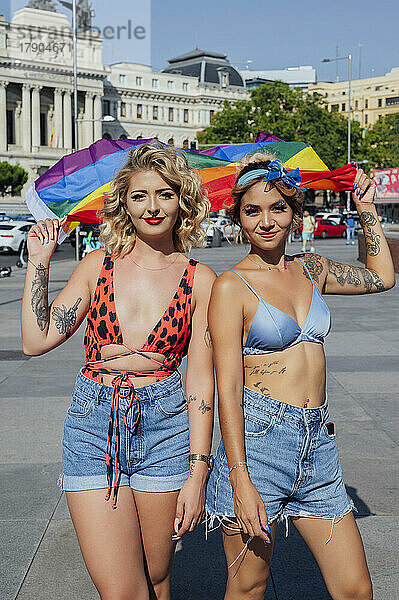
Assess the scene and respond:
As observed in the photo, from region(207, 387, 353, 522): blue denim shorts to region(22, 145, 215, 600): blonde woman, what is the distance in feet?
0.66

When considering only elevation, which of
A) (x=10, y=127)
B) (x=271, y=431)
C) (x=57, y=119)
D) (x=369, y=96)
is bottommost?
(x=271, y=431)

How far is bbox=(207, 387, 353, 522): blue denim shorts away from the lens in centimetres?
273

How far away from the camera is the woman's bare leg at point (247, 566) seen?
2742 mm

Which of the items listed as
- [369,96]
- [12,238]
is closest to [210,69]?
[369,96]

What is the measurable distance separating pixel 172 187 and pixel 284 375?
0.80 m

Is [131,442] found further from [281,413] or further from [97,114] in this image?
[97,114]

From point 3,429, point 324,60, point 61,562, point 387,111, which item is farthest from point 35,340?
point 387,111

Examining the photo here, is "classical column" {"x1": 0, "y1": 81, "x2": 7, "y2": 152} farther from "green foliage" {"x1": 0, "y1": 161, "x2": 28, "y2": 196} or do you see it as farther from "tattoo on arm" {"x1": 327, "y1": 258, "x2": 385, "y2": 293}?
"tattoo on arm" {"x1": 327, "y1": 258, "x2": 385, "y2": 293}

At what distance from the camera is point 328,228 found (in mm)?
47719

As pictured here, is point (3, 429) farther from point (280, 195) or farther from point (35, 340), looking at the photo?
point (280, 195)

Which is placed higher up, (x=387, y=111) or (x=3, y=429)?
(x=387, y=111)

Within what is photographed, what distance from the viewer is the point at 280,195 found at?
289cm

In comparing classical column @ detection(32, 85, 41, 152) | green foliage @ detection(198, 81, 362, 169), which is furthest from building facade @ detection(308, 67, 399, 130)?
green foliage @ detection(198, 81, 362, 169)

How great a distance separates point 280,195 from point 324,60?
5540cm
